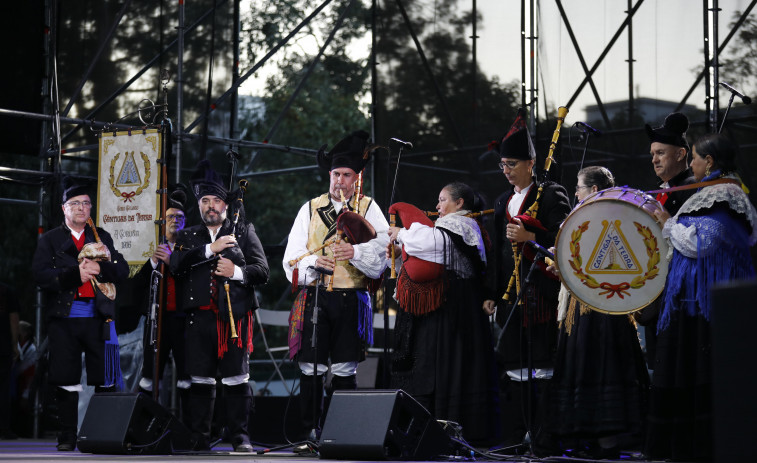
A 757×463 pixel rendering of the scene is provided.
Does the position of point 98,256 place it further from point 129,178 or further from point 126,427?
point 126,427

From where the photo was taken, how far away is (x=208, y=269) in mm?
6582

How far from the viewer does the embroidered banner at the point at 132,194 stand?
7.07 metres

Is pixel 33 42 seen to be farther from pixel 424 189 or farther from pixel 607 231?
pixel 607 231

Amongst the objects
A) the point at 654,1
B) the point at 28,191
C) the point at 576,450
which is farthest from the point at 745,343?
the point at 28,191

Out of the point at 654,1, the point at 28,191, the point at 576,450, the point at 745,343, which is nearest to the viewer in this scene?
the point at 745,343

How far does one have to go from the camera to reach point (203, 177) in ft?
22.3

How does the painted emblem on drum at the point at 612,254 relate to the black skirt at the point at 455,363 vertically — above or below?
above

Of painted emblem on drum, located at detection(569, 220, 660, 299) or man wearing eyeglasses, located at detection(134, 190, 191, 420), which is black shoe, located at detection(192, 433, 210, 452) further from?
painted emblem on drum, located at detection(569, 220, 660, 299)

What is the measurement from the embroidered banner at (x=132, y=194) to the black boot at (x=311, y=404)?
1667 millimetres

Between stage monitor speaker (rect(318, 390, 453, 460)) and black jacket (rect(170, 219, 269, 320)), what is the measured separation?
5.28 feet

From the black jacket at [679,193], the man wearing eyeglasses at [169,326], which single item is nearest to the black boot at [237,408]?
the man wearing eyeglasses at [169,326]

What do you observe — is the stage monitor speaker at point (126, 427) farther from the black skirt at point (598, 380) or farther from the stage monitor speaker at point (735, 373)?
the stage monitor speaker at point (735, 373)

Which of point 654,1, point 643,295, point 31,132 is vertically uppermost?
point 654,1

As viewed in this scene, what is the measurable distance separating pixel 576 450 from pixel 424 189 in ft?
11.0
